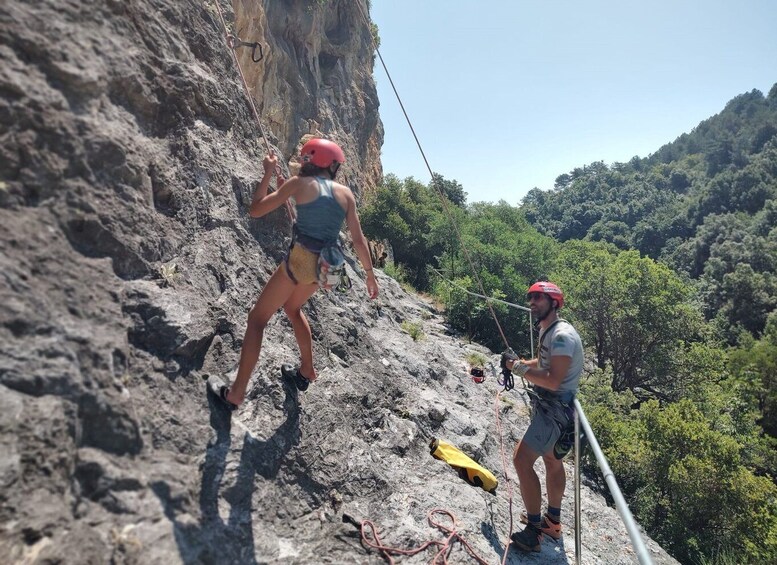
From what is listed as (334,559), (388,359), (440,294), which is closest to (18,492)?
(334,559)

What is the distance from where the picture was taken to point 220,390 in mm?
3260

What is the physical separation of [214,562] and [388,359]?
3.82 m

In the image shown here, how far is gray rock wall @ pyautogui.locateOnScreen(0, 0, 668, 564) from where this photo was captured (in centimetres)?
221

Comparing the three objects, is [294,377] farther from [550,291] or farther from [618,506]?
[618,506]

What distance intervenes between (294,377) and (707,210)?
77897mm

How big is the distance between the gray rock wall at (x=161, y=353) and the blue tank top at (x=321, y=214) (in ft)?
3.38

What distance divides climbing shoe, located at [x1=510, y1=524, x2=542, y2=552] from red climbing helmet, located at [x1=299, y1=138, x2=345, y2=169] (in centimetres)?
349

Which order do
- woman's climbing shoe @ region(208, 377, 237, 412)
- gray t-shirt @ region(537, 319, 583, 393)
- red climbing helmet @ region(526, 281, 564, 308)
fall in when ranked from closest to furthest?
woman's climbing shoe @ region(208, 377, 237, 412)
gray t-shirt @ region(537, 319, 583, 393)
red climbing helmet @ region(526, 281, 564, 308)

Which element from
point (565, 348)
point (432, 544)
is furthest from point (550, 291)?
point (432, 544)

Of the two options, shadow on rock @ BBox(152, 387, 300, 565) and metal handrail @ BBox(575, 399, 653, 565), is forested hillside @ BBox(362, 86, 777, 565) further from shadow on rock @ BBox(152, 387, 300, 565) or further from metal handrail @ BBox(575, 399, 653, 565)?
shadow on rock @ BBox(152, 387, 300, 565)

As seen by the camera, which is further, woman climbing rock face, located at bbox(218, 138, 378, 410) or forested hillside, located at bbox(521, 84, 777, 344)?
forested hillside, located at bbox(521, 84, 777, 344)

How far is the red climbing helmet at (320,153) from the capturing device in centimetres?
333

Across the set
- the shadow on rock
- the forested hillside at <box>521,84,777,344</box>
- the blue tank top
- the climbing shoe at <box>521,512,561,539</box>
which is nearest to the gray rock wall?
the shadow on rock

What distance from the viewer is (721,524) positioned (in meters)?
10.2
